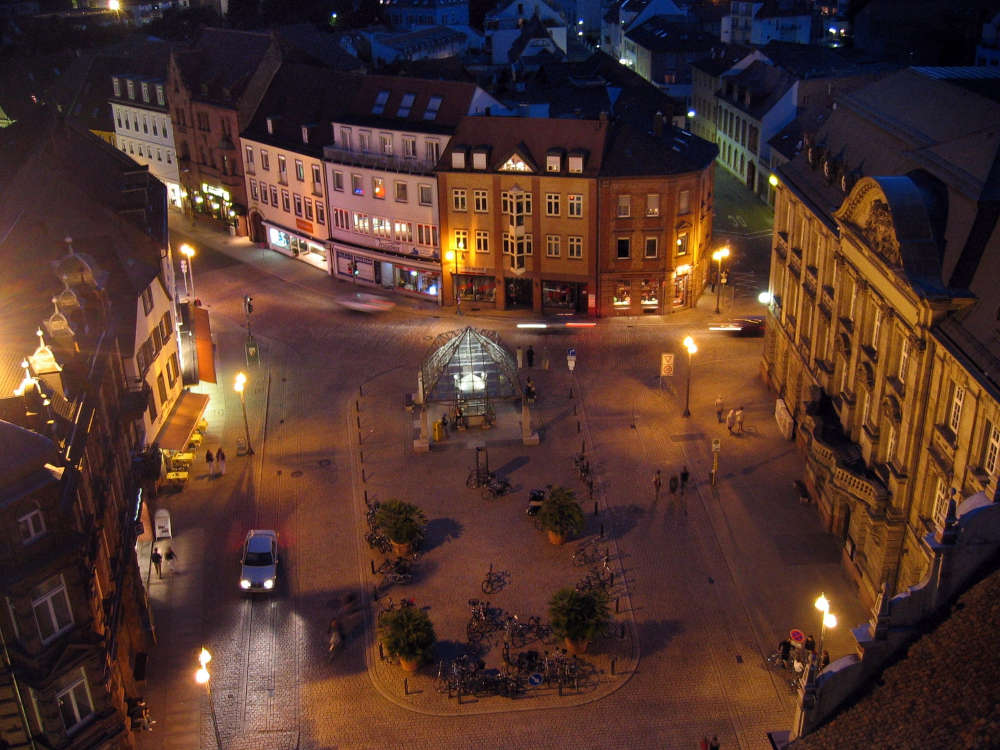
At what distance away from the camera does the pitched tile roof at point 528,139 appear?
251 ft

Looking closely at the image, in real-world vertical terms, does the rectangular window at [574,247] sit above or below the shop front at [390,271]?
above

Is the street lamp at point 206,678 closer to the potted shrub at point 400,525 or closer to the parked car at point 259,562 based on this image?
the parked car at point 259,562

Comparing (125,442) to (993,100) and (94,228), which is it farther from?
(993,100)

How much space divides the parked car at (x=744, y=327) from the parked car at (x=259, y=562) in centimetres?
3875

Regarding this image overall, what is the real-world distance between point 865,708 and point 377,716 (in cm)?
2018

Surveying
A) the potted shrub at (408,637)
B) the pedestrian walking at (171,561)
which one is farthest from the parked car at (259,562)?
the potted shrub at (408,637)

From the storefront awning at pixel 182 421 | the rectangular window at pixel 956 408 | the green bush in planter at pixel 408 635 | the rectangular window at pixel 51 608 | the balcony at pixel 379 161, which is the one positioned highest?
the rectangular window at pixel 956 408

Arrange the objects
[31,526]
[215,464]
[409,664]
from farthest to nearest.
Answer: [215,464], [409,664], [31,526]

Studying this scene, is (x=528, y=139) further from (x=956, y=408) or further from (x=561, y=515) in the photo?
(x=956, y=408)

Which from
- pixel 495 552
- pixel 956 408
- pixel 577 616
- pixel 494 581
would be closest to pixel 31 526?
pixel 577 616

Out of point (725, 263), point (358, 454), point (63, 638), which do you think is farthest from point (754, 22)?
point (63, 638)

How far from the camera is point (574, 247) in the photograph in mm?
78625

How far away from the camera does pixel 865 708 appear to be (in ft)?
84.7

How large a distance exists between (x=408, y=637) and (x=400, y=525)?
26.9ft
